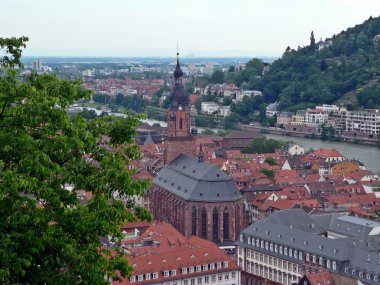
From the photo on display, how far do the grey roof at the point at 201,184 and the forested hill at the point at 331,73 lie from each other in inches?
2846

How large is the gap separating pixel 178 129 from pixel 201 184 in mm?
9589

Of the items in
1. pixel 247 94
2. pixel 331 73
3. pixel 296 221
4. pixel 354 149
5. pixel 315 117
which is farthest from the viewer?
pixel 247 94

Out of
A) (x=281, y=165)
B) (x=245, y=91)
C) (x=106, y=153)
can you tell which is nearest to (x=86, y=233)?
(x=106, y=153)

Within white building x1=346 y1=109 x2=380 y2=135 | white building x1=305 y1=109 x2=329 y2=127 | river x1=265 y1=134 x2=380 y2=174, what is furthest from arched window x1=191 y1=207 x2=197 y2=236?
white building x1=305 y1=109 x2=329 y2=127

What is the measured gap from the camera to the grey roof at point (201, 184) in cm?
4266

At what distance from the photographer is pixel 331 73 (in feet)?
436

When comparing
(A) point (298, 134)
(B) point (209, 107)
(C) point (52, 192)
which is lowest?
(A) point (298, 134)

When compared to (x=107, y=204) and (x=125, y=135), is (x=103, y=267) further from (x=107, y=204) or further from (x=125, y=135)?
(x=125, y=135)

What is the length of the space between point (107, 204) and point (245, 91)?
131 metres

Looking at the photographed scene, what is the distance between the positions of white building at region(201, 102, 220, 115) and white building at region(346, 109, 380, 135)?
97.1 feet

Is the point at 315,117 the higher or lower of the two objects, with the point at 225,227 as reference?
lower

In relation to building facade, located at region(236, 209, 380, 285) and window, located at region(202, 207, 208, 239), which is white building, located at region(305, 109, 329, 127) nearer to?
window, located at region(202, 207, 208, 239)

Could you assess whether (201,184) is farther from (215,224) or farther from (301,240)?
(301,240)

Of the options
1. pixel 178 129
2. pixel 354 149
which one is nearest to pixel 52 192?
pixel 178 129
